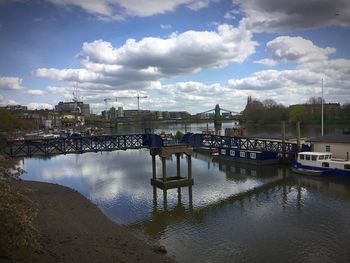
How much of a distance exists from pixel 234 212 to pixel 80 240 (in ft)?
53.5

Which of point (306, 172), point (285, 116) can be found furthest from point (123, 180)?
point (285, 116)

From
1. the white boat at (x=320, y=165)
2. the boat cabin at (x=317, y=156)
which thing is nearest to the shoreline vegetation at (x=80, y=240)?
the white boat at (x=320, y=165)

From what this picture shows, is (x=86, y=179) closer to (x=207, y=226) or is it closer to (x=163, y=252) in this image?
(x=207, y=226)

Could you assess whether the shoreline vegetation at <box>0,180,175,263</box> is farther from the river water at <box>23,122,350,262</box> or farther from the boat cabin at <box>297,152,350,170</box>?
the boat cabin at <box>297,152,350,170</box>

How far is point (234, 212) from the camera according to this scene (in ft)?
118

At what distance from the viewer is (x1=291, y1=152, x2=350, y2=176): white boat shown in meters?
50.4

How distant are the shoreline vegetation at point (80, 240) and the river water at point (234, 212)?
2.08 metres

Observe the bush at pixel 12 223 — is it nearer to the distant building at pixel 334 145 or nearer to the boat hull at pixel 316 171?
the boat hull at pixel 316 171

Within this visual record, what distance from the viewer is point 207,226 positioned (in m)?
31.7

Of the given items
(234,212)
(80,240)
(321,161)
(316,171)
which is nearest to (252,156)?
(316,171)

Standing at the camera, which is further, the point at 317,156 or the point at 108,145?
the point at 317,156

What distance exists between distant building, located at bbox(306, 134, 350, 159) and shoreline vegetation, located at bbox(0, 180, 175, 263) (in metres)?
38.4

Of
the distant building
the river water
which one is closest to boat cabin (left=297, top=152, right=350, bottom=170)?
the river water

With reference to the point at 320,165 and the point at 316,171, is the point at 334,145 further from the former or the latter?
the point at 316,171
